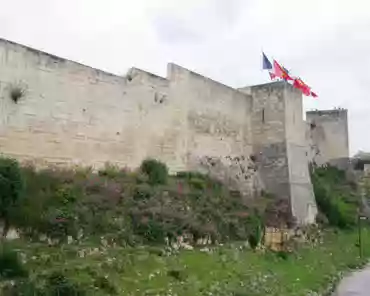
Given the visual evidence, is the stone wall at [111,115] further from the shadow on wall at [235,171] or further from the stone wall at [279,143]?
the stone wall at [279,143]

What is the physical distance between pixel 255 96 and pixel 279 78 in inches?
37.5

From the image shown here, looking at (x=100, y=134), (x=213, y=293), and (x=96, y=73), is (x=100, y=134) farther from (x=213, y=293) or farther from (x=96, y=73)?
(x=213, y=293)

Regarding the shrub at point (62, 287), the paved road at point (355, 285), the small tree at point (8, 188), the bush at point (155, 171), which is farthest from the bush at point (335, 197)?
the shrub at point (62, 287)

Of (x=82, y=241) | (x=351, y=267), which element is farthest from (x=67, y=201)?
(x=351, y=267)

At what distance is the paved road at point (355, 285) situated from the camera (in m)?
10.6

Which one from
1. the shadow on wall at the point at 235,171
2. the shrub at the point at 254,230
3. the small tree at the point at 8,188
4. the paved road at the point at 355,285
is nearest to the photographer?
the small tree at the point at 8,188

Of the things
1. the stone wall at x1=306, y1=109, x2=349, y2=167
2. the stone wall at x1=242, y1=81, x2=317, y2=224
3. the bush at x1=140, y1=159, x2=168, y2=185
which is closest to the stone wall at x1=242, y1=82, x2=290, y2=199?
the stone wall at x1=242, y1=81, x2=317, y2=224

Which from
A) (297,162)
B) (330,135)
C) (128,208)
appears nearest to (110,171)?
(128,208)

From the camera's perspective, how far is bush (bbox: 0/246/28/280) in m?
6.63

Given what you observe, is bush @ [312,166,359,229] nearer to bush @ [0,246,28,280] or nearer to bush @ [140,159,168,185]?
bush @ [140,159,168,185]

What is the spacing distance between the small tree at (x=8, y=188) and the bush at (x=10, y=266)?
89 centimetres

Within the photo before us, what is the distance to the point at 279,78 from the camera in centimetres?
1678

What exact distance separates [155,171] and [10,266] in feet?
17.9

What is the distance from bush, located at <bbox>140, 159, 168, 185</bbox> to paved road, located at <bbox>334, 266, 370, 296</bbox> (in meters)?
4.42
